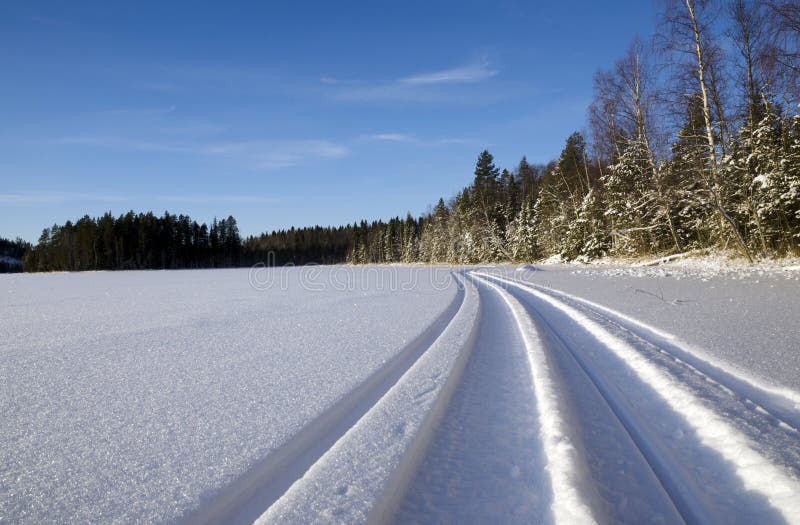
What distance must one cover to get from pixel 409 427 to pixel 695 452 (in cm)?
175

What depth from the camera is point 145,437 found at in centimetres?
231

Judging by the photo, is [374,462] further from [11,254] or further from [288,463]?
[11,254]

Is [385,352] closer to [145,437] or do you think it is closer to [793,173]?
[145,437]

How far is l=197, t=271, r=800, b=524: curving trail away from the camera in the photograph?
1.72 metres

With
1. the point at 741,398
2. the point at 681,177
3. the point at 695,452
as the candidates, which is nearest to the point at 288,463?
the point at 695,452

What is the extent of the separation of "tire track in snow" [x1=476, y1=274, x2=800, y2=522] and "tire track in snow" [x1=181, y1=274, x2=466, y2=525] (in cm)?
192

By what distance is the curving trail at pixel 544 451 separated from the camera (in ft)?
5.65

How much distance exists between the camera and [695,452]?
7.26ft

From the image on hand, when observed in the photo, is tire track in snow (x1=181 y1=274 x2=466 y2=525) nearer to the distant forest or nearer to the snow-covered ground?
the snow-covered ground

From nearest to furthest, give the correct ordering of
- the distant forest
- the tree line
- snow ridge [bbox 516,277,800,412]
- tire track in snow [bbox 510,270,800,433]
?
tire track in snow [bbox 510,270,800,433] < snow ridge [bbox 516,277,800,412] < the distant forest < the tree line

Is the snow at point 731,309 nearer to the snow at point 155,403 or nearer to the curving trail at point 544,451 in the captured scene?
the curving trail at point 544,451

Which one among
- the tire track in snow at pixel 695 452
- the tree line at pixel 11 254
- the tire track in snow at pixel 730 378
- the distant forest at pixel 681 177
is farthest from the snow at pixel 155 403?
the tree line at pixel 11 254

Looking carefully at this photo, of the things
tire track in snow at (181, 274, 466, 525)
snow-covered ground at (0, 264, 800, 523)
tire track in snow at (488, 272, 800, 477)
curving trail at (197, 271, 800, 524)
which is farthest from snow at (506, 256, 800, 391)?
tire track in snow at (181, 274, 466, 525)

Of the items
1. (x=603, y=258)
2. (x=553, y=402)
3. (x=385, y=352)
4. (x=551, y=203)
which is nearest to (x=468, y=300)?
(x=385, y=352)
